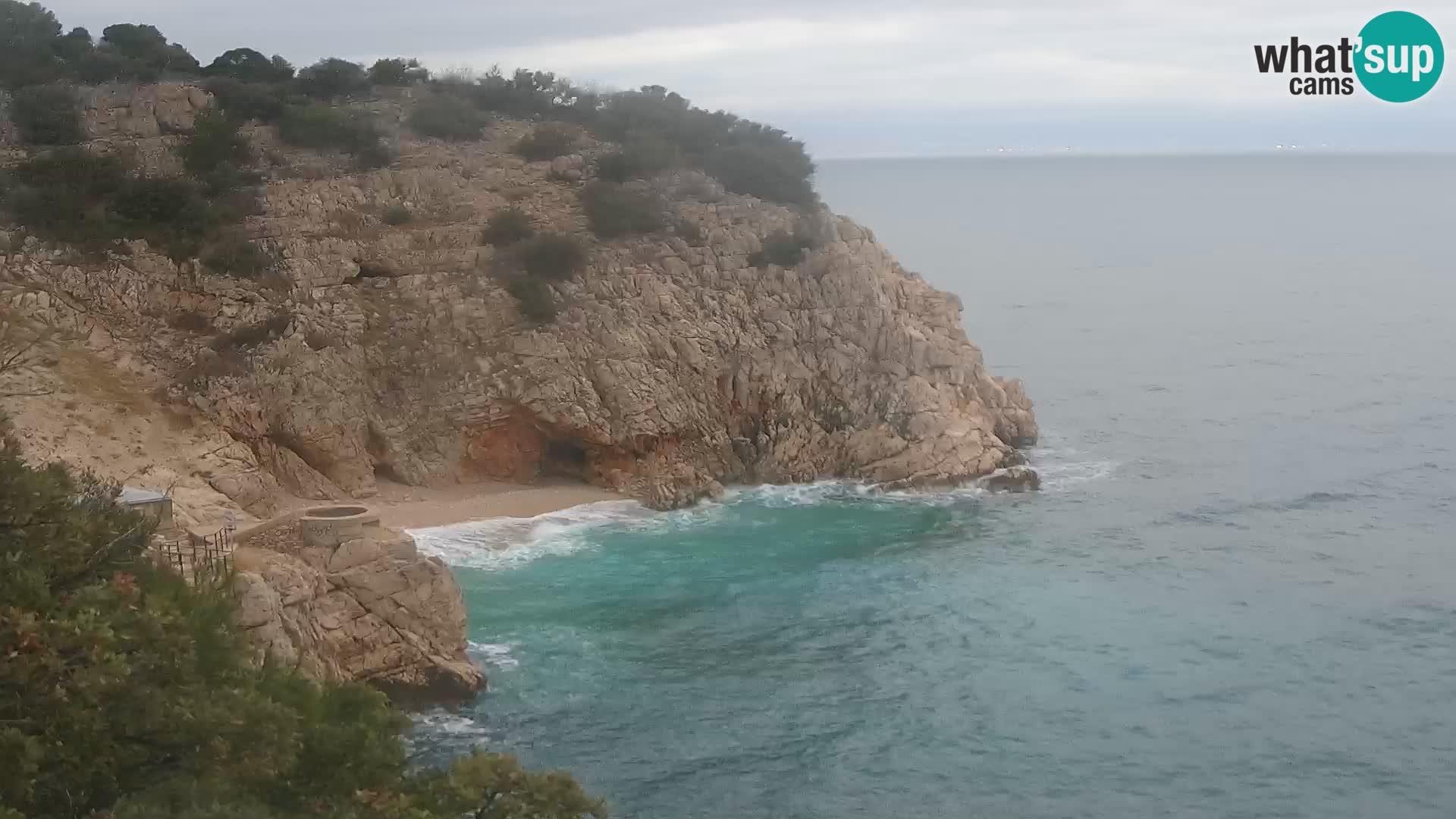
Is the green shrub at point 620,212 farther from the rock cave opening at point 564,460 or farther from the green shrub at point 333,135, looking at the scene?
the rock cave opening at point 564,460

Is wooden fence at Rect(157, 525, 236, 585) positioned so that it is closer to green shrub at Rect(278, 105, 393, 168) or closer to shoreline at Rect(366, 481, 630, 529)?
shoreline at Rect(366, 481, 630, 529)

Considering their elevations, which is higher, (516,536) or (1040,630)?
(516,536)

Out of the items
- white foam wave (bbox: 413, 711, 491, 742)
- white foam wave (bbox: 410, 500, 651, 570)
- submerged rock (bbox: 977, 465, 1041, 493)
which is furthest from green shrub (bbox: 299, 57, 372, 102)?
white foam wave (bbox: 413, 711, 491, 742)

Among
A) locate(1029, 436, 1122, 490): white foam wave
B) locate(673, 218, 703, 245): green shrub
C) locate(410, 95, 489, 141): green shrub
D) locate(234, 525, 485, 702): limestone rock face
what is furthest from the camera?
locate(410, 95, 489, 141): green shrub

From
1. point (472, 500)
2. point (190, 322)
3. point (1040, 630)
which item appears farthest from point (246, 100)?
point (1040, 630)

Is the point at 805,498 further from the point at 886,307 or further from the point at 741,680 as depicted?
the point at 741,680

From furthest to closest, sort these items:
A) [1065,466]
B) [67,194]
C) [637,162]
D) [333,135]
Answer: [637,162] → [333,135] → [1065,466] → [67,194]

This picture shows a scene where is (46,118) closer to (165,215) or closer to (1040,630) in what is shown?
(165,215)
